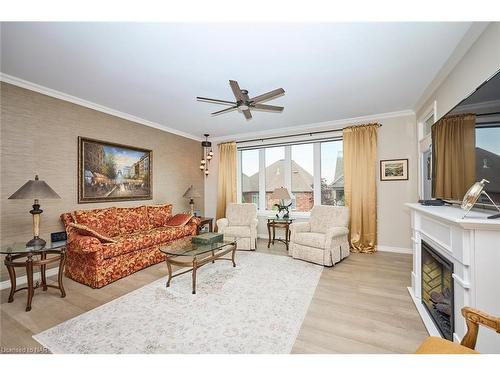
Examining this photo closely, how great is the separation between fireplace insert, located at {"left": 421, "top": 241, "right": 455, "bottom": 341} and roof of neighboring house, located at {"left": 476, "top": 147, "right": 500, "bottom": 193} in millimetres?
614

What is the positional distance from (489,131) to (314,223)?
2.83 m

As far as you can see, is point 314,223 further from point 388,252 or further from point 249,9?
point 249,9

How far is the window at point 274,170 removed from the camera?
213 inches

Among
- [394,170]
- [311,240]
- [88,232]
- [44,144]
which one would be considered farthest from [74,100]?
[394,170]

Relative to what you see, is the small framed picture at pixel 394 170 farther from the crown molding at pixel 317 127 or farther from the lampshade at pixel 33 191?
the lampshade at pixel 33 191

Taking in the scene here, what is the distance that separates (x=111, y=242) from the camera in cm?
299

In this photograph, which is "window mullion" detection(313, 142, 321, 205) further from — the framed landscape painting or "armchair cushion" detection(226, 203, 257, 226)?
the framed landscape painting

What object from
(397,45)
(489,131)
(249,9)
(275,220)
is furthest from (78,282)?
(397,45)

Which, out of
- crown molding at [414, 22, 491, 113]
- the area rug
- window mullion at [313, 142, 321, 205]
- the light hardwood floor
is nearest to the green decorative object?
the area rug

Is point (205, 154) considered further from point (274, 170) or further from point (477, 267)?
point (477, 267)

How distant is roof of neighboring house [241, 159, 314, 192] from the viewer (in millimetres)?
5141

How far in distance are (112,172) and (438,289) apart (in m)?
4.78

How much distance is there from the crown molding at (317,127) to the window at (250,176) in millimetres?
481

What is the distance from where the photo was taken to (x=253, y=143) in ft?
18.2
